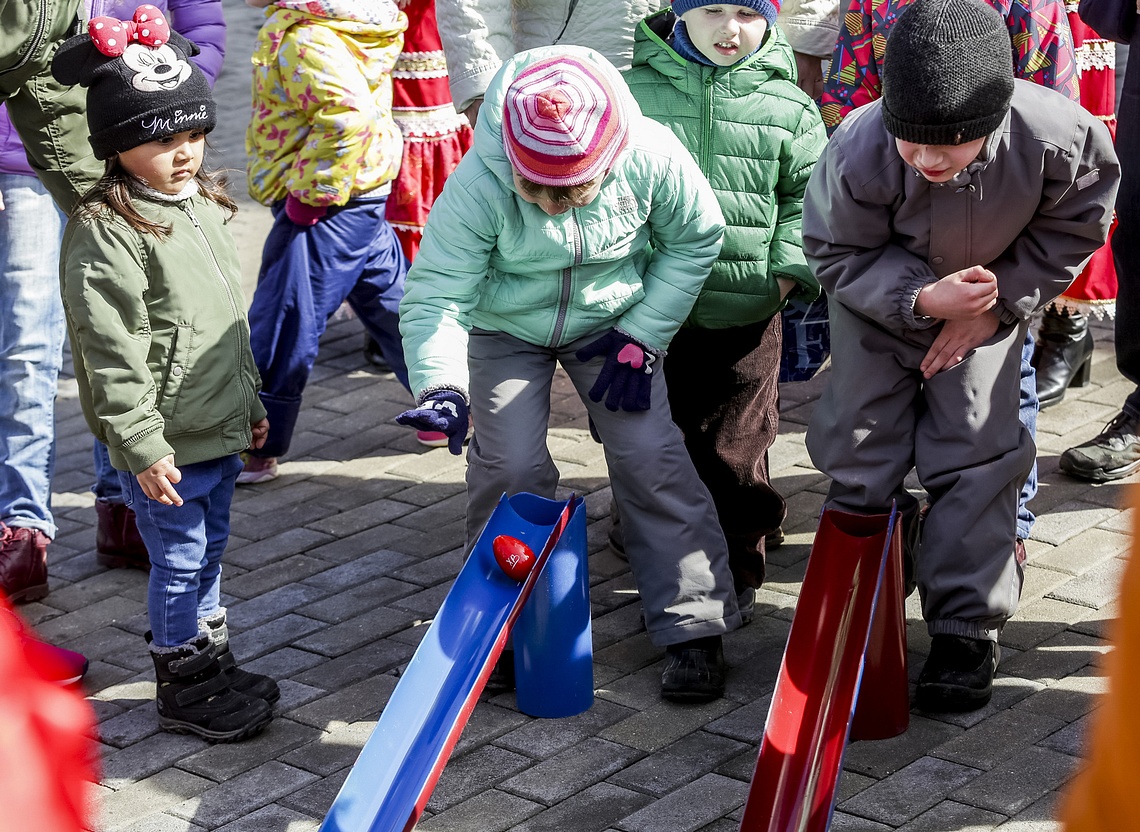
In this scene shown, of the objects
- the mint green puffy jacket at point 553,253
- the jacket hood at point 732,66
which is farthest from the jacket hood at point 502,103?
the jacket hood at point 732,66

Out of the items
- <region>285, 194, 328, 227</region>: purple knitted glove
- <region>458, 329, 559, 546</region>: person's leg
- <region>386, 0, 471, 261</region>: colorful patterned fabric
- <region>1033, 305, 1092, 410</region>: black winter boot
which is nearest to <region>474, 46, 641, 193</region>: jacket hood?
<region>458, 329, 559, 546</region>: person's leg

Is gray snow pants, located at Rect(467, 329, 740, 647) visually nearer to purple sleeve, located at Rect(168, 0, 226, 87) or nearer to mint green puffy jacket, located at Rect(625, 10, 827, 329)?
mint green puffy jacket, located at Rect(625, 10, 827, 329)

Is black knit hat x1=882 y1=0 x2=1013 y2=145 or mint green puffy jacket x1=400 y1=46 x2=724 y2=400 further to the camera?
mint green puffy jacket x1=400 y1=46 x2=724 y2=400

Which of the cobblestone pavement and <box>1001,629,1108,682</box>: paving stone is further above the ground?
<box>1001,629,1108,682</box>: paving stone

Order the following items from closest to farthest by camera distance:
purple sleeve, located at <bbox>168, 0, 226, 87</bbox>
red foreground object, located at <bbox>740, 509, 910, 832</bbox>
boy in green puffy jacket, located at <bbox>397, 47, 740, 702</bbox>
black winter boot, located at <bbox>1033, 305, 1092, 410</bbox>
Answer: red foreground object, located at <bbox>740, 509, 910, 832</bbox>, boy in green puffy jacket, located at <bbox>397, 47, 740, 702</bbox>, purple sleeve, located at <bbox>168, 0, 226, 87</bbox>, black winter boot, located at <bbox>1033, 305, 1092, 410</bbox>

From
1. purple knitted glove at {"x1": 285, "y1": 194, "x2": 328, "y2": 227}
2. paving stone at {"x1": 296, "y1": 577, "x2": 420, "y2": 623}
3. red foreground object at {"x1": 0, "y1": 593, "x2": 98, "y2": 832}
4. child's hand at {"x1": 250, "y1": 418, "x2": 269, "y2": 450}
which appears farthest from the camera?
purple knitted glove at {"x1": 285, "y1": 194, "x2": 328, "y2": 227}

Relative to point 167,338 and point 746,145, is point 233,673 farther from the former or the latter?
point 746,145

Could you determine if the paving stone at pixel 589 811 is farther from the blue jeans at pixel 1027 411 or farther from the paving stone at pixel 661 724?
the blue jeans at pixel 1027 411

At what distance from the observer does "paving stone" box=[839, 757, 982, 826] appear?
3.14 meters

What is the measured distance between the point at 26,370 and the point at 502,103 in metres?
1.78

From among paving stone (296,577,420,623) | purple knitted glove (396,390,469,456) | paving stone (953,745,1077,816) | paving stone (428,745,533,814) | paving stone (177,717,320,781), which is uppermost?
purple knitted glove (396,390,469,456)

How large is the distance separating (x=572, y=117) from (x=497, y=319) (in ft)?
2.02

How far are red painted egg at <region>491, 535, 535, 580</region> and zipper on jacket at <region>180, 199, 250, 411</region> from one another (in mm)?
728

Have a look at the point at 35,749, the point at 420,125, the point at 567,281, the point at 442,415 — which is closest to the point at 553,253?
the point at 567,281
